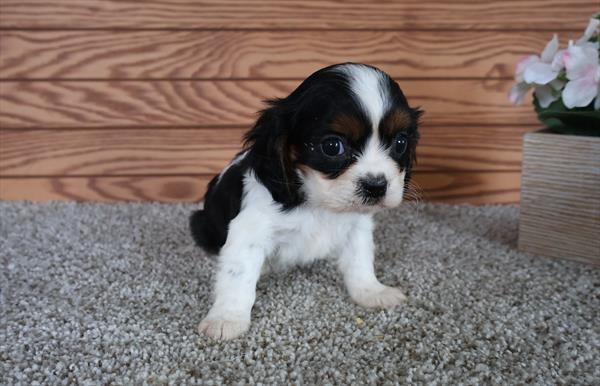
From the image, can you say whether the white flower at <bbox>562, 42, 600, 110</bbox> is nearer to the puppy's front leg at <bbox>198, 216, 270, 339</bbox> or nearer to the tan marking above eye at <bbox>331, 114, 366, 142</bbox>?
the tan marking above eye at <bbox>331, 114, 366, 142</bbox>

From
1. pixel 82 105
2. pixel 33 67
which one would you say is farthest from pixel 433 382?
pixel 33 67

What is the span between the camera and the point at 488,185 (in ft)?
9.12

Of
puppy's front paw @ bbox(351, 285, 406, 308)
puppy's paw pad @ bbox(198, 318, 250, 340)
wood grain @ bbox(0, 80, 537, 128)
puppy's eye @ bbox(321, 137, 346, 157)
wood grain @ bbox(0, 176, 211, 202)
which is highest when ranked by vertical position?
puppy's eye @ bbox(321, 137, 346, 157)

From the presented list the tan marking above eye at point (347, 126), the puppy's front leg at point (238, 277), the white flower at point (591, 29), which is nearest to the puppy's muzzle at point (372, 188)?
the tan marking above eye at point (347, 126)

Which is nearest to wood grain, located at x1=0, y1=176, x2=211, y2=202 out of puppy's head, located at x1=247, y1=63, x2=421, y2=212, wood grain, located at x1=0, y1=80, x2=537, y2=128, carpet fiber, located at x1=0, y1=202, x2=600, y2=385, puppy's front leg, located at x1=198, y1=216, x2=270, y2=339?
wood grain, located at x1=0, y1=80, x2=537, y2=128

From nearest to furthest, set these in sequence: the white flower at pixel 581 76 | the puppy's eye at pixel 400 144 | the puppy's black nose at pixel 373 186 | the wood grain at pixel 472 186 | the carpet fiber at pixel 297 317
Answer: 1. the carpet fiber at pixel 297 317
2. the puppy's black nose at pixel 373 186
3. the puppy's eye at pixel 400 144
4. the white flower at pixel 581 76
5. the wood grain at pixel 472 186

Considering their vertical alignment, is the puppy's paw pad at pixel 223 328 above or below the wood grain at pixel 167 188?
above

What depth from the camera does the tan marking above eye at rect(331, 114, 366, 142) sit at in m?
1.38

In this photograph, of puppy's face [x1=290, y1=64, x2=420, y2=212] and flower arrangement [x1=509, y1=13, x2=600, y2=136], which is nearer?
puppy's face [x1=290, y1=64, x2=420, y2=212]

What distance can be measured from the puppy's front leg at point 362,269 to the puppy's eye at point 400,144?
319 millimetres

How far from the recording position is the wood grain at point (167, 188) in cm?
272

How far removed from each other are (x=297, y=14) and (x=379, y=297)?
59.9 inches

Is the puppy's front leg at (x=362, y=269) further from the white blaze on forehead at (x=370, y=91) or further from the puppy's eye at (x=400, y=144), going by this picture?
the white blaze on forehead at (x=370, y=91)

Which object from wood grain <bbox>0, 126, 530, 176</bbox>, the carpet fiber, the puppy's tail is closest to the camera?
the carpet fiber
